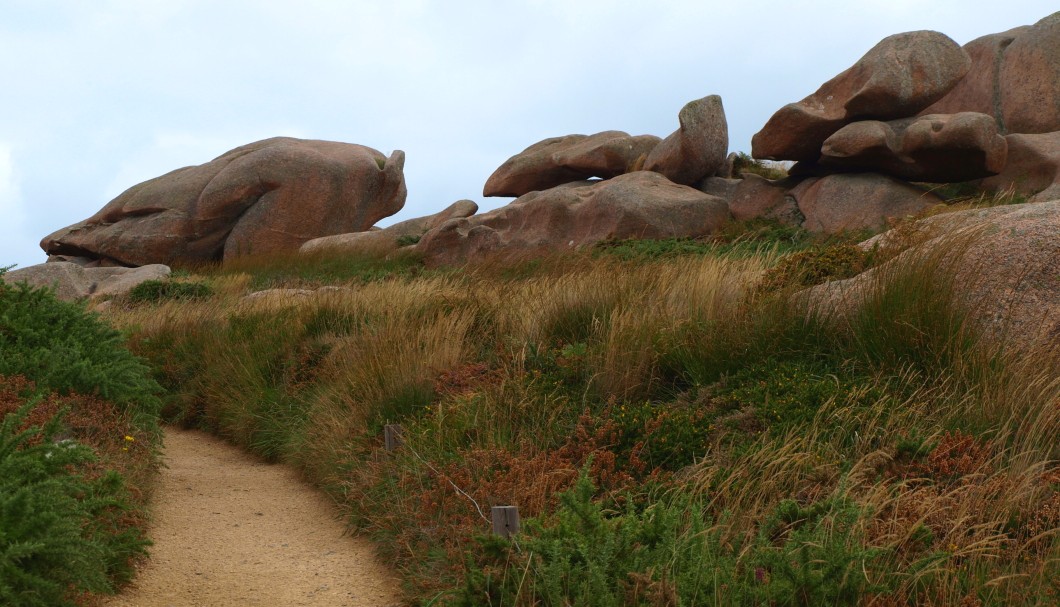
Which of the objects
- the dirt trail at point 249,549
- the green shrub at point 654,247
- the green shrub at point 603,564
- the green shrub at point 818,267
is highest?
the green shrub at point 818,267

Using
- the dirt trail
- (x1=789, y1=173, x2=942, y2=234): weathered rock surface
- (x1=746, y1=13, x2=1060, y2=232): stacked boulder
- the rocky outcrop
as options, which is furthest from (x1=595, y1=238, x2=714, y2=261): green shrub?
the rocky outcrop

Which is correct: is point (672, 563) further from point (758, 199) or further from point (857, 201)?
point (758, 199)

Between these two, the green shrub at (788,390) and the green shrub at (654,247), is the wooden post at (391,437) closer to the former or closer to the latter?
the green shrub at (788,390)

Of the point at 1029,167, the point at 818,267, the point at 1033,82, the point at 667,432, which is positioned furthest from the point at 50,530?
the point at 1033,82

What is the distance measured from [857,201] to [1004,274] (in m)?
12.6

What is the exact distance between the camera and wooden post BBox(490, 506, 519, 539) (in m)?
4.19

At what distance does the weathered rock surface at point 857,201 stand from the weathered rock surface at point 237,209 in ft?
48.1

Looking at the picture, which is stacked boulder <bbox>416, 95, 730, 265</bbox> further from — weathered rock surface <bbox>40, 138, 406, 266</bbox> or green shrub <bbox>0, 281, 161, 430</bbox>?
green shrub <bbox>0, 281, 161, 430</bbox>

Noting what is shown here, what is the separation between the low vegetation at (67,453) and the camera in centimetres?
402

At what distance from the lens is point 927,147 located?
57.8 feet

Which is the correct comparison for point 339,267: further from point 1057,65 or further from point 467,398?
point 1057,65

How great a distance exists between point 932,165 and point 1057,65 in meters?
5.39

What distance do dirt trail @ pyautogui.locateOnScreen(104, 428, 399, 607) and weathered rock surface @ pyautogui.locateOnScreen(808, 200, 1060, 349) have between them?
3606 millimetres

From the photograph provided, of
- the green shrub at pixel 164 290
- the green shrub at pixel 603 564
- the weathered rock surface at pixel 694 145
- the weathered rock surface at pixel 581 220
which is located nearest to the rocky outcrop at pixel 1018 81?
the weathered rock surface at pixel 694 145
